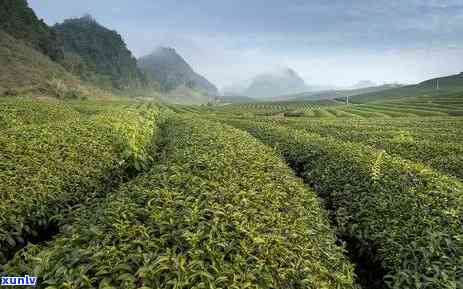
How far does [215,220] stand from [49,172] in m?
5.71

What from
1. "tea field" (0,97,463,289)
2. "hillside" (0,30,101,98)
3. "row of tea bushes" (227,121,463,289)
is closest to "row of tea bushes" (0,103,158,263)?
"tea field" (0,97,463,289)

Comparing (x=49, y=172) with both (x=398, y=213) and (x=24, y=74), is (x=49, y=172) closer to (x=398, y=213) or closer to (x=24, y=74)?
(x=398, y=213)

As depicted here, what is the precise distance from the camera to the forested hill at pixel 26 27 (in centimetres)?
11725

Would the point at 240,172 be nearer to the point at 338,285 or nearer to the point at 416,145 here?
the point at 338,285

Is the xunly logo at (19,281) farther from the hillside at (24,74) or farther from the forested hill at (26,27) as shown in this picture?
the forested hill at (26,27)

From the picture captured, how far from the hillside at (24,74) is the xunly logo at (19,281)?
7068 centimetres

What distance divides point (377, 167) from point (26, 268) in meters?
10.1

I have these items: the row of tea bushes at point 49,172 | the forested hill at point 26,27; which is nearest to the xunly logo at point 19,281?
the row of tea bushes at point 49,172

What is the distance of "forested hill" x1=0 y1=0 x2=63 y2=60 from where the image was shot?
117250 mm

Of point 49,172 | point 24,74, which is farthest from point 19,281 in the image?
point 24,74

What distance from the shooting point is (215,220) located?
229 inches

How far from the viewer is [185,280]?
14.3 ft

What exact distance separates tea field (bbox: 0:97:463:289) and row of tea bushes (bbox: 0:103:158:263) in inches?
1.5

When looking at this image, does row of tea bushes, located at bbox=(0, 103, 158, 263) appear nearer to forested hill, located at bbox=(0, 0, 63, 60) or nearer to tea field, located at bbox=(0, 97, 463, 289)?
tea field, located at bbox=(0, 97, 463, 289)
